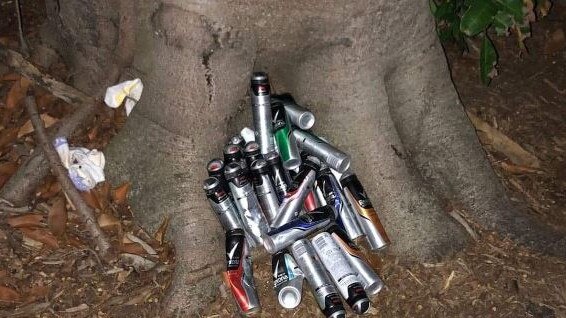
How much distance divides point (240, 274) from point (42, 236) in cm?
92

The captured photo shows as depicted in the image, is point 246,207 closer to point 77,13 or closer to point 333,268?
point 333,268

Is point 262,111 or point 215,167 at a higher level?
point 262,111

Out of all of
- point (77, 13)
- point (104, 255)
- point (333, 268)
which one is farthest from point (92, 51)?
point (333, 268)

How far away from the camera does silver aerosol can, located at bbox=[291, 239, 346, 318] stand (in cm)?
245

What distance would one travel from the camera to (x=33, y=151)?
3059mm

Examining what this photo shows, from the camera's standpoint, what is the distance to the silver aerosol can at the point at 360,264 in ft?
8.42

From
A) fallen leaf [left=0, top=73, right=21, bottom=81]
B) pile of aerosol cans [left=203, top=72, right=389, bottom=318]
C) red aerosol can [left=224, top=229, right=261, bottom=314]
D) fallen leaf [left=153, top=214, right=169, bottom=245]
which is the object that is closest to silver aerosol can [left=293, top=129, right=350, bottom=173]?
pile of aerosol cans [left=203, top=72, right=389, bottom=318]

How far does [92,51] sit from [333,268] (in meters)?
1.56

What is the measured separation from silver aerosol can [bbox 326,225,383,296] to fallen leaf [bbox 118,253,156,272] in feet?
2.58

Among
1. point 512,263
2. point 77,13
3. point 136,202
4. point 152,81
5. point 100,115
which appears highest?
point 77,13

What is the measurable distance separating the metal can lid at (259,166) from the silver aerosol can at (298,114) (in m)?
0.24

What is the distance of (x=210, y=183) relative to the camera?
256cm

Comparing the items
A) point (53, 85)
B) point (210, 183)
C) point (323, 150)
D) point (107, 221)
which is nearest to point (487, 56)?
point (323, 150)

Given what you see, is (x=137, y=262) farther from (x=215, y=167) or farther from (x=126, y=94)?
(x=126, y=94)
